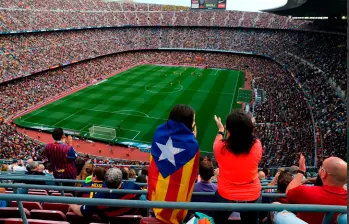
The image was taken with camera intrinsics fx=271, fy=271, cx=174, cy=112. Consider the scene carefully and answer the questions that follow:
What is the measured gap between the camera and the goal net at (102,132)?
2950cm

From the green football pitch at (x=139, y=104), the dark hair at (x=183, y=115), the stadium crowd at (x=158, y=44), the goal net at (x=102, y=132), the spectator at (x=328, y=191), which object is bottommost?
the goal net at (x=102, y=132)

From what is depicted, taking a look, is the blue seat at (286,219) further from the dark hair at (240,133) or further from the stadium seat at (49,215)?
the stadium seat at (49,215)

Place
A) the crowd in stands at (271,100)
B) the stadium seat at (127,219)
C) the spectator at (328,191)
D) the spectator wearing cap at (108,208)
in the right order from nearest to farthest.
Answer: the spectator at (328,191), the stadium seat at (127,219), the spectator wearing cap at (108,208), the crowd in stands at (271,100)

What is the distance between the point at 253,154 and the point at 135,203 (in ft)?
6.03

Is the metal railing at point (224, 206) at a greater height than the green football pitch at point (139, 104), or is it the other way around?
the metal railing at point (224, 206)

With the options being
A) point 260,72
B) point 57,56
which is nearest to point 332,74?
point 260,72

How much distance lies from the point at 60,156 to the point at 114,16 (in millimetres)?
72219

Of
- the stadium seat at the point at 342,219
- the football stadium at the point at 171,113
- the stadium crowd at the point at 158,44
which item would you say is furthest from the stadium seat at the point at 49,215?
the stadium crowd at the point at 158,44

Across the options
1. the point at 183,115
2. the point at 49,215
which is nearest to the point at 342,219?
the point at 183,115

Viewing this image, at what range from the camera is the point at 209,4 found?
76.8 meters

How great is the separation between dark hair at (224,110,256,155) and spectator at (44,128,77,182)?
5.33 metres

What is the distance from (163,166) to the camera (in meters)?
3.38

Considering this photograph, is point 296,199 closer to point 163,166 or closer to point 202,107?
point 163,166

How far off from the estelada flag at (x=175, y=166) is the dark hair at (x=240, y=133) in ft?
1.94
